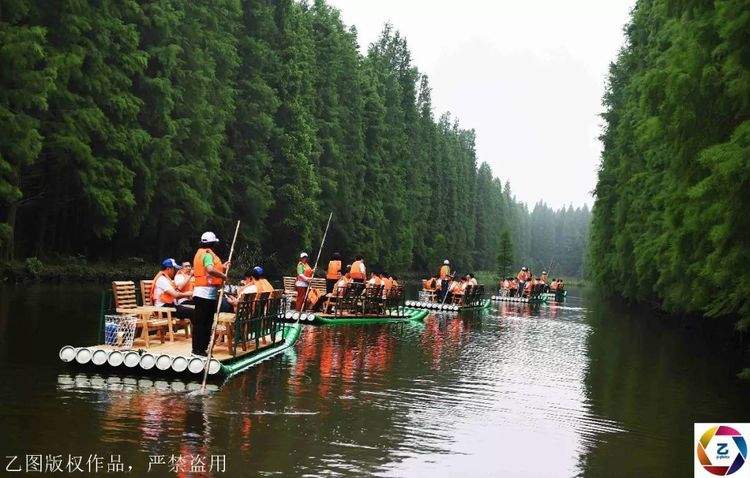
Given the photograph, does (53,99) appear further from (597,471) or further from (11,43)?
(597,471)

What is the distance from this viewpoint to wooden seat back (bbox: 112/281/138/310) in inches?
625

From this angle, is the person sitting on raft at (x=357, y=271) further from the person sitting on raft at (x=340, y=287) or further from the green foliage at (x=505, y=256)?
the green foliage at (x=505, y=256)

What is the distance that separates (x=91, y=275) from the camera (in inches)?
1495

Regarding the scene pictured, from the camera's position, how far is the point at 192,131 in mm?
44250

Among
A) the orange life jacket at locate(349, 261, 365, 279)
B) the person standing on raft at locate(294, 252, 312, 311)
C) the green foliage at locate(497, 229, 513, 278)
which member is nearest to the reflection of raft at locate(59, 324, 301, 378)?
the person standing on raft at locate(294, 252, 312, 311)

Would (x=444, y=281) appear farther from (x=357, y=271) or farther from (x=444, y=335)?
(x=444, y=335)

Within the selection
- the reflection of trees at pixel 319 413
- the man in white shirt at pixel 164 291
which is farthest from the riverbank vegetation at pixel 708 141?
the man in white shirt at pixel 164 291

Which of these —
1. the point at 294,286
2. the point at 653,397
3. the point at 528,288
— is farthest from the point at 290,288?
the point at 528,288

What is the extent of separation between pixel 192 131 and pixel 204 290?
30.7 m

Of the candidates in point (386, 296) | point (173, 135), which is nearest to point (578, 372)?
point (386, 296)

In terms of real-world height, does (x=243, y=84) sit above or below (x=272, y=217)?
above

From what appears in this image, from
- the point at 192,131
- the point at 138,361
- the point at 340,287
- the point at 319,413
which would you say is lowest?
the point at 319,413

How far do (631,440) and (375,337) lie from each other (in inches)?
486

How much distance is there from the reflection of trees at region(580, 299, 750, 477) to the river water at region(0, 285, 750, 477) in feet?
0.15
